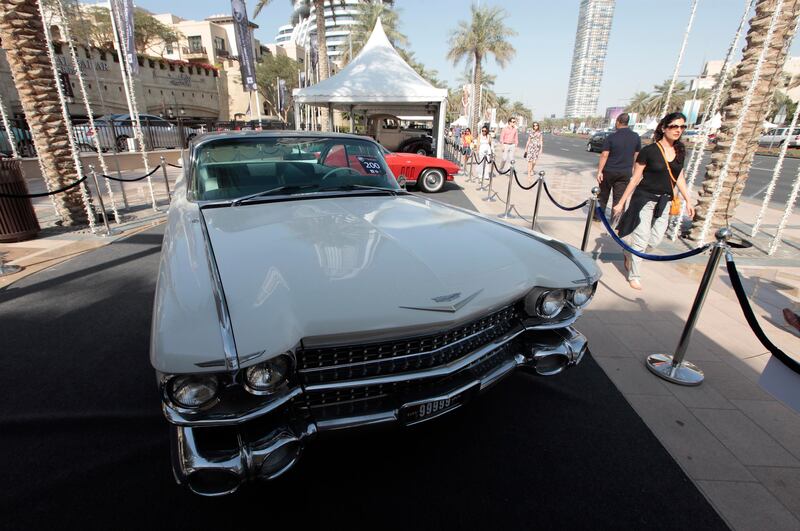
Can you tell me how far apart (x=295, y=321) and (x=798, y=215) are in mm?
12164

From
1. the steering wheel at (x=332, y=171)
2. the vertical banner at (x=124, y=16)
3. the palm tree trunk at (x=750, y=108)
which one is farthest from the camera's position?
the vertical banner at (x=124, y=16)

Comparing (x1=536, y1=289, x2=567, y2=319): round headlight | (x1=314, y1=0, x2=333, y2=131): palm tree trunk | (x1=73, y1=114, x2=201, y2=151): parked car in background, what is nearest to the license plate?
(x1=536, y1=289, x2=567, y2=319): round headlight

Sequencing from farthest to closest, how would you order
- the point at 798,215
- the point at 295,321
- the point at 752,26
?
the point at 798,215, the point at 752,26, the point at 295,321

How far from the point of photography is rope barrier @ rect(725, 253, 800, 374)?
1.89m

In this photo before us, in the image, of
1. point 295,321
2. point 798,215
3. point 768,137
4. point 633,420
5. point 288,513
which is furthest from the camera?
point 768,137

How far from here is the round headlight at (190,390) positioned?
1.45 metres

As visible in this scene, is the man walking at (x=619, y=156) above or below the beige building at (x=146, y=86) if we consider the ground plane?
below

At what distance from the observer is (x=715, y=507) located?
6.53 feet

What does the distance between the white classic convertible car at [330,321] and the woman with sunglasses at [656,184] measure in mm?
2468

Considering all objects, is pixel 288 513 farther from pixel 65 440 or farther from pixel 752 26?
pixel 752 26

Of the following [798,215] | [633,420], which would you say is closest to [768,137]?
[798,215]

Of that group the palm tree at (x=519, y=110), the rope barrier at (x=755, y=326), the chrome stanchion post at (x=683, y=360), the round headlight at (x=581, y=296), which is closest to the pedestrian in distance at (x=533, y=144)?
the chrome stanchion post at (x=683, y=360)

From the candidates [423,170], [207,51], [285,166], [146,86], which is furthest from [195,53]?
[285,166]

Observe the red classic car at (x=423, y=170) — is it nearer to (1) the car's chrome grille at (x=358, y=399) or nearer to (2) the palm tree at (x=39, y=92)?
(2) the palm tree at (x=39, y=92)
